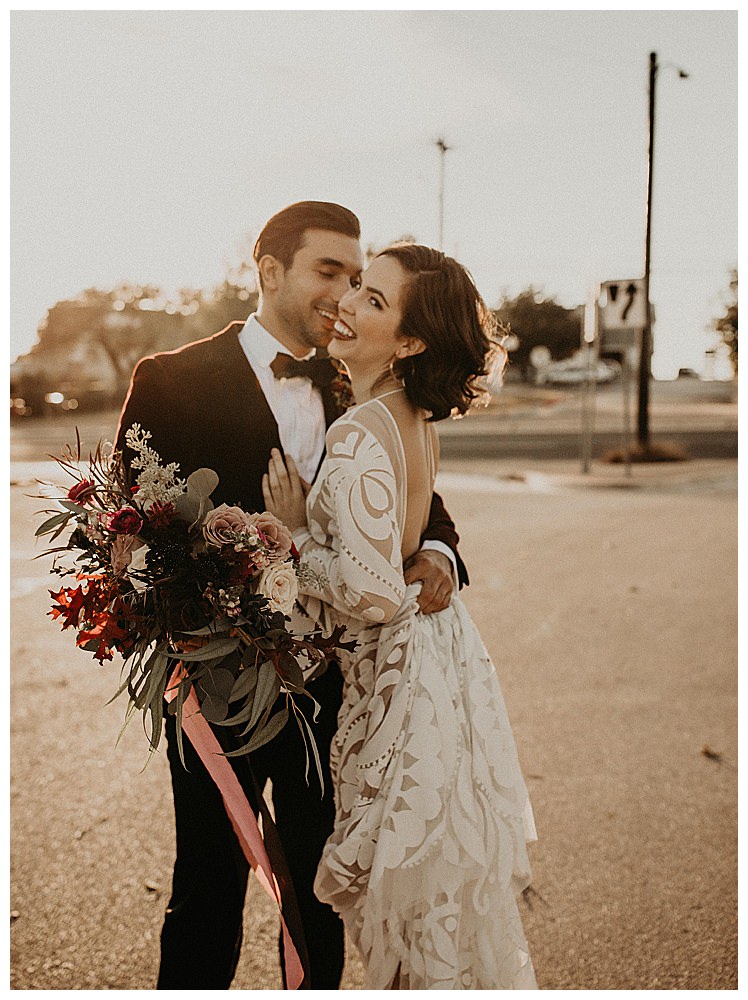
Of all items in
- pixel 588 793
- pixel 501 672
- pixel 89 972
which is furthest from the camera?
pixel 501 672

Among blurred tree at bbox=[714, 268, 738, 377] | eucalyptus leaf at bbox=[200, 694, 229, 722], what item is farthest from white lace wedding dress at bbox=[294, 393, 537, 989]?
blurred tree at bbox=[714, 268, 738, 377]

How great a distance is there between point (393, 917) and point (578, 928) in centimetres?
100

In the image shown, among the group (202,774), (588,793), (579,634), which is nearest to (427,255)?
(202,774)

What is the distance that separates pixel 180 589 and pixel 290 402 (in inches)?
27.8

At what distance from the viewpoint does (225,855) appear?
242 cm

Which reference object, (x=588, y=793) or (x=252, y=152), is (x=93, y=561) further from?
(x=588, y=793)

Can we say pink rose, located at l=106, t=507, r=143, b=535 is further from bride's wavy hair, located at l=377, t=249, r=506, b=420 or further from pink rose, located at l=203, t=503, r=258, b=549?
bride's wavy hair, located at l=377, t=249, r=506, b=420

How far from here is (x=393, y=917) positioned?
229 centimetres

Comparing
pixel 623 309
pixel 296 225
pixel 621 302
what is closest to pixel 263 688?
pixel 296 225

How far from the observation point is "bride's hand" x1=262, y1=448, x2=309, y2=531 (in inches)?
93.6

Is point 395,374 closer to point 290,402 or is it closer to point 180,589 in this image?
point 290,402

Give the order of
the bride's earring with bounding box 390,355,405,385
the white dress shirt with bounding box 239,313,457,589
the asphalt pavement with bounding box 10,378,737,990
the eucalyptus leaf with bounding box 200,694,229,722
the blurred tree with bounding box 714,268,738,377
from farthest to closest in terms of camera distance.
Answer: the blurred tree with bounding box 714,268,738,377, the asphalt pavement with bounding box 10,378,737,990, the white dress shirt with bounding box 239,313,457,589, the bride's earring with bounding box 390,355,405,385, the eucalyptus leaf with bounding box 200,694,229,722

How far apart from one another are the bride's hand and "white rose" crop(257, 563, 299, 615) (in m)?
0.36

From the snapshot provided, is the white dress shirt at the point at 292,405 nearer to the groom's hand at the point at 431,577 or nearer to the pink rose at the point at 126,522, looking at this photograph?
the groom's hand at the point at 431,577
